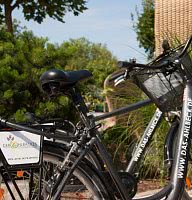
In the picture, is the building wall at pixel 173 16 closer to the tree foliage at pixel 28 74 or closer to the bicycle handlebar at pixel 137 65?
the tree foliage at pixel 28 74

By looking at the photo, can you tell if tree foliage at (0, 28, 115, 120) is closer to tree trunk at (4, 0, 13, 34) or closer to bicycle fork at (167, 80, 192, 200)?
tree trunk at (4, 0, 13, 34)

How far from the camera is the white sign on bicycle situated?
332 centimetres

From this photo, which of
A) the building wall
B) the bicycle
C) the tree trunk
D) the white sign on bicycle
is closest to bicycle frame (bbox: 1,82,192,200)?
the bicycle

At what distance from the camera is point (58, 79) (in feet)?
10.8

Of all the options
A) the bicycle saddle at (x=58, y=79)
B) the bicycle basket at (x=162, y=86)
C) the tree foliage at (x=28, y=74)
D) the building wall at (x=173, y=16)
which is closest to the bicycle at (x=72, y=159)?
the bicycle saddle at (x=58, y=79)

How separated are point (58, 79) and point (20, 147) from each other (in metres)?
0.42

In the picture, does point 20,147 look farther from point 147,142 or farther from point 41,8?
point 41,8

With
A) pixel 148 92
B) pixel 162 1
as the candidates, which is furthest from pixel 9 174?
pixel 162 1

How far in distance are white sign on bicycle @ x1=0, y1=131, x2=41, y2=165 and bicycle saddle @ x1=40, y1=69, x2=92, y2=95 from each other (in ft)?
0.89

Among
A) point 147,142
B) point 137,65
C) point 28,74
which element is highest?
point 28,74

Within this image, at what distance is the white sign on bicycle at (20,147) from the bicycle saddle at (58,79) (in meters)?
0.27

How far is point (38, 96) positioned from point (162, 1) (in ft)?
8.22

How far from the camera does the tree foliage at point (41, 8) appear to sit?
873cm

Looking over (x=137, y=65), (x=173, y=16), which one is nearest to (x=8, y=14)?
(x=173, y=16)
